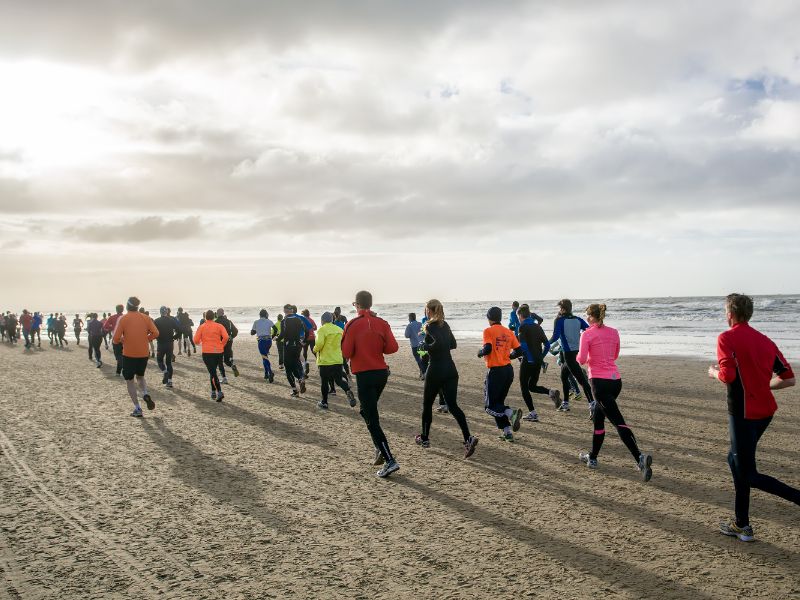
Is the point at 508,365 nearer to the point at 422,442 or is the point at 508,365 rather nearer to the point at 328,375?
the point at 422,442

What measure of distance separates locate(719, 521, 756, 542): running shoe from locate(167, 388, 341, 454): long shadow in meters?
4.68

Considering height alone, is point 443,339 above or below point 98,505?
above

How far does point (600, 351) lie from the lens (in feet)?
21.6

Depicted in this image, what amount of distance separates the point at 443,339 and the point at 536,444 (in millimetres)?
2245

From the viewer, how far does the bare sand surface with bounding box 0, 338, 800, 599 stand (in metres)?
4.17

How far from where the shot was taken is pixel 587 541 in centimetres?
483

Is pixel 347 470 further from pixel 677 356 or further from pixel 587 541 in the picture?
pixel 677 356

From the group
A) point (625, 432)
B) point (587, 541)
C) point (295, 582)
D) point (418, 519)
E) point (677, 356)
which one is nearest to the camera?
point (295, 582)

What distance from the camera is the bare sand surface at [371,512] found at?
4.17 meters

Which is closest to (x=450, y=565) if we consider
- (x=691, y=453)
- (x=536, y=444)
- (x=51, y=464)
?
(x=536, y=444)

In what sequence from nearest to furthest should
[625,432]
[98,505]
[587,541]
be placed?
[587,541], [98,505], [625,432]

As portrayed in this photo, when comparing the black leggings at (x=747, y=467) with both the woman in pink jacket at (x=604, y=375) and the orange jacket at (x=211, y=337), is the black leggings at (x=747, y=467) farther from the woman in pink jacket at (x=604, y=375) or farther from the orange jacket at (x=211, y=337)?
the orange jacket at (x=211, y=337)

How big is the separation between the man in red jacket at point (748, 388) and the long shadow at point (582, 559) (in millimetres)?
1152

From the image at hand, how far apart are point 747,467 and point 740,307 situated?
4.14ft
